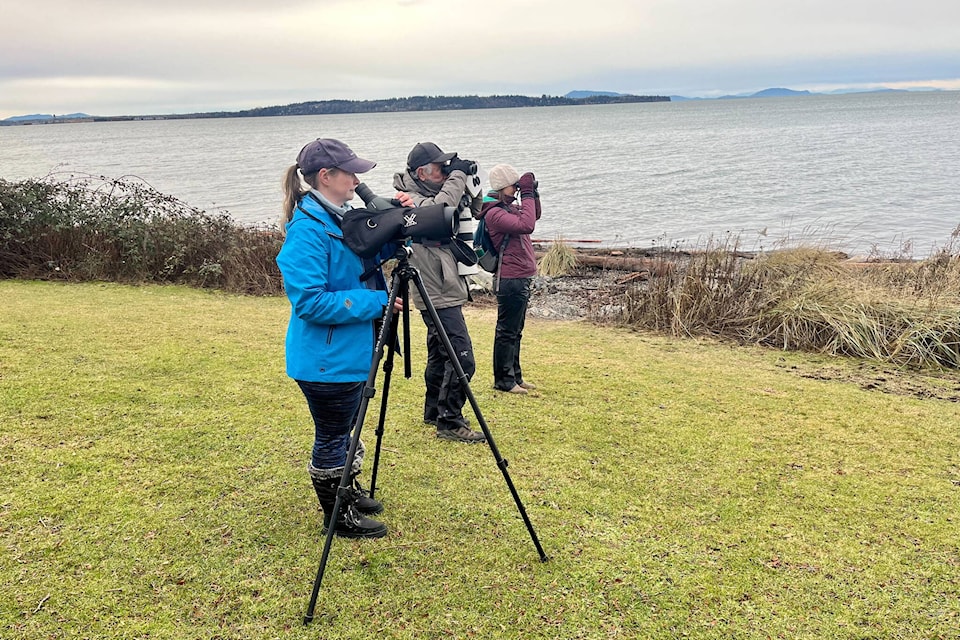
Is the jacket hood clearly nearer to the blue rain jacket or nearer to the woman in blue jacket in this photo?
the woman in blue jacket

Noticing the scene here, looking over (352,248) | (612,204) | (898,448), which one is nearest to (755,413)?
(898,448)

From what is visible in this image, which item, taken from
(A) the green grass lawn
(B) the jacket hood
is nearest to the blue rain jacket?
(A) the green grass lawn

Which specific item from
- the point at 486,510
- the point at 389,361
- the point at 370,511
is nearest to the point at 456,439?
the point at 486,510

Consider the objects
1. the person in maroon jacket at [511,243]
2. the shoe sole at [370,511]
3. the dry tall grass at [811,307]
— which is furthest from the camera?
the dry tall grass at [811,307]

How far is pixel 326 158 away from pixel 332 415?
116 centimetres

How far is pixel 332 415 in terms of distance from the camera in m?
3.16

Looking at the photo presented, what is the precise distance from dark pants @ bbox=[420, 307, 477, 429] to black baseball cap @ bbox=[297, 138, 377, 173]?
5.39 ft

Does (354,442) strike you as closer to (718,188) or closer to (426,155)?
(426,155)

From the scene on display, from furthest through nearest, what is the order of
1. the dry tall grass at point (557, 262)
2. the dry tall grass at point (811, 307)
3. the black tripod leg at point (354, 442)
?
the dry tall grass at point (557, 262), the dry tall grass at point (811, 307), the black tripod leg at point (354, 442)

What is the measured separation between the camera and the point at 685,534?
12.0 feet

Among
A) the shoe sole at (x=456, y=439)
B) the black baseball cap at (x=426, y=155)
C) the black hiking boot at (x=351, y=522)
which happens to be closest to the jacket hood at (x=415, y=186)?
the black baseball cap at (x=426, y=155)

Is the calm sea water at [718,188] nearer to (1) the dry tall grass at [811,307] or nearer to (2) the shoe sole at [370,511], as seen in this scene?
(1) the dry tall grass at [811,307]

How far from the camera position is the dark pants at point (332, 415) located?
308cm

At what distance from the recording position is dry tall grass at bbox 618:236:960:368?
297 inches
